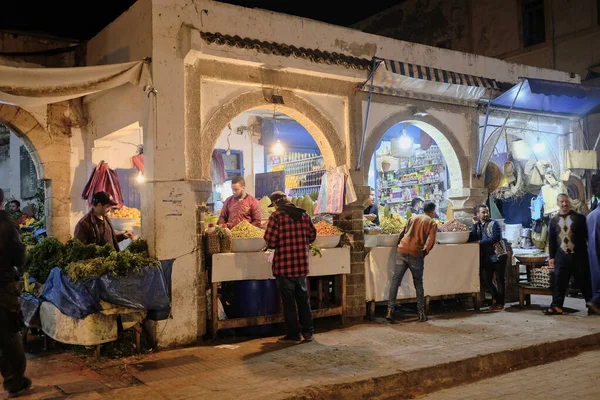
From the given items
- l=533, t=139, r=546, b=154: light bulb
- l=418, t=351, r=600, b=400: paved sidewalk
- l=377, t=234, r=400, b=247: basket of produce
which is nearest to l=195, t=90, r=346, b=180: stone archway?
l=377, t=234, r=400, b=247: basket of produce

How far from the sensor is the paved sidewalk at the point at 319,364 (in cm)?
535

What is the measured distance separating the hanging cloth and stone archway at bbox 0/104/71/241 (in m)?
2.76

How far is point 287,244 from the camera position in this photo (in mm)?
7238

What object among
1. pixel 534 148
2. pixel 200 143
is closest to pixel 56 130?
pixel 200 143

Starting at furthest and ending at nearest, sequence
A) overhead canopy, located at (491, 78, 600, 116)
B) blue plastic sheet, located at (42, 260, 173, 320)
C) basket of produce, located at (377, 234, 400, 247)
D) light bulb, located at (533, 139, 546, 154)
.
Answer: light bulb, located at (533, 139, 546, 154) < overhead canopy, located at (491, 78, 600, 116) < basket of produce, located at (377, 234, 400, 247) < blue plastic sheet, located at (42, 260, 173, 320)

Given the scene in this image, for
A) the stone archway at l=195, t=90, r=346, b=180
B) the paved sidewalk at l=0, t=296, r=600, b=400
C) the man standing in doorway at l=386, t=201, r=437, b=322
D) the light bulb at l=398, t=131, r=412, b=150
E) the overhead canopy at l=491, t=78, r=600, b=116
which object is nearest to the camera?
the paved sidewalk at l=0, t=296, r=600, b=400

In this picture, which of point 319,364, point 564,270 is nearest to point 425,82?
point 564,270

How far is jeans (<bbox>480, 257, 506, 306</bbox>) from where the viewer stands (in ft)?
32.3

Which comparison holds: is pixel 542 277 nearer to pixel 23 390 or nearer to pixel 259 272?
pixel 259 272

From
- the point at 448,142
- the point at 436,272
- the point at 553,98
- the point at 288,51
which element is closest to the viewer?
the point at 288,51

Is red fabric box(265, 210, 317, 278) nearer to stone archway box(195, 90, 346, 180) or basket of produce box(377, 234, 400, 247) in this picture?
stone archway box(195, 90, 346, 180)

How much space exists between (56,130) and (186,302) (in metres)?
4.22

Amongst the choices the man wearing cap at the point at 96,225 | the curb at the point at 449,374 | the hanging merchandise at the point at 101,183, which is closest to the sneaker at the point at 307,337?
the curb at the point at 449,374

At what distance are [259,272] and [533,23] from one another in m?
15.3
